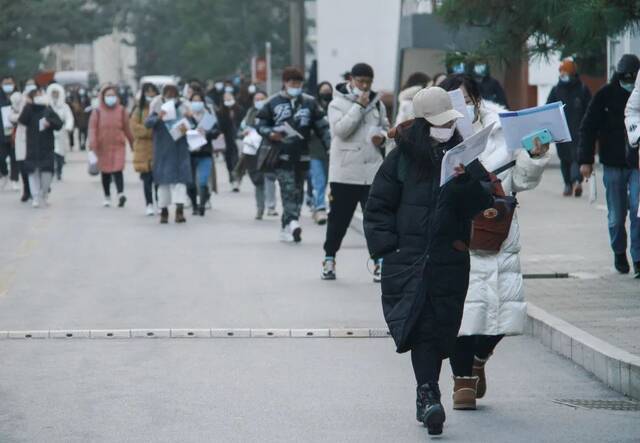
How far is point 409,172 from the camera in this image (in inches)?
300

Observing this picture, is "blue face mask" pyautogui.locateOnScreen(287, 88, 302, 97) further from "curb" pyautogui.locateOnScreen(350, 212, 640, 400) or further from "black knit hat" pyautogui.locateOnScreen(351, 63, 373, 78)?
"curb" pyautogui.locateOnScreen(350, 212, 640, 400)

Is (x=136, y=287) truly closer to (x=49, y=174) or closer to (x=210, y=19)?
(x=49, y=174)

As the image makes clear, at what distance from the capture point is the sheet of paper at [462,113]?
778 centimetres

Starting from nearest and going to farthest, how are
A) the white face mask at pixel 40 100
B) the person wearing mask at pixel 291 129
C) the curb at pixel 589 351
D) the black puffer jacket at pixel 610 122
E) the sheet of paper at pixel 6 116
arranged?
the curb at pixel 589 351
the black puffer jacket at pixel 610 122
the person wearing mask at pixel 291 129
the white face mask at pixel 40 100
the sheet of paper at pixel 6 116

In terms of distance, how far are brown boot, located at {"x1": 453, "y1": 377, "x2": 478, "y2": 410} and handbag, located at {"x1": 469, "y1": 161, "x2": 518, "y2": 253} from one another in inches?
25.9

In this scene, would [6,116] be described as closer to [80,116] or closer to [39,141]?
[39,141]

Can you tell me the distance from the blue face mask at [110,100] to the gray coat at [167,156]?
3069mm

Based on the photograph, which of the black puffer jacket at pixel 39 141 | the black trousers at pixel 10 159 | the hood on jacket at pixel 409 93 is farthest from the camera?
the black trousers at pixel 10 159

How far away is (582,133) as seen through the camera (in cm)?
1314

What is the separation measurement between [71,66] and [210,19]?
87030 mm

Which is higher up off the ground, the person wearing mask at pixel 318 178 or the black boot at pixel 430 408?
the black boot at pixel 430 408

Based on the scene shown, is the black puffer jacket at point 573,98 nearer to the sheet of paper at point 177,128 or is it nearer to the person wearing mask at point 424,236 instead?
the sheet of paper at point 177,128

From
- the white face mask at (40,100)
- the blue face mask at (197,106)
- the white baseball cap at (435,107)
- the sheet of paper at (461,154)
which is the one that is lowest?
the white face mask at (40,100)

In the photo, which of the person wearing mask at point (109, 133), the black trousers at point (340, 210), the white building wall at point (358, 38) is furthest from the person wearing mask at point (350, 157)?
the white building wall at point (358, 38)
